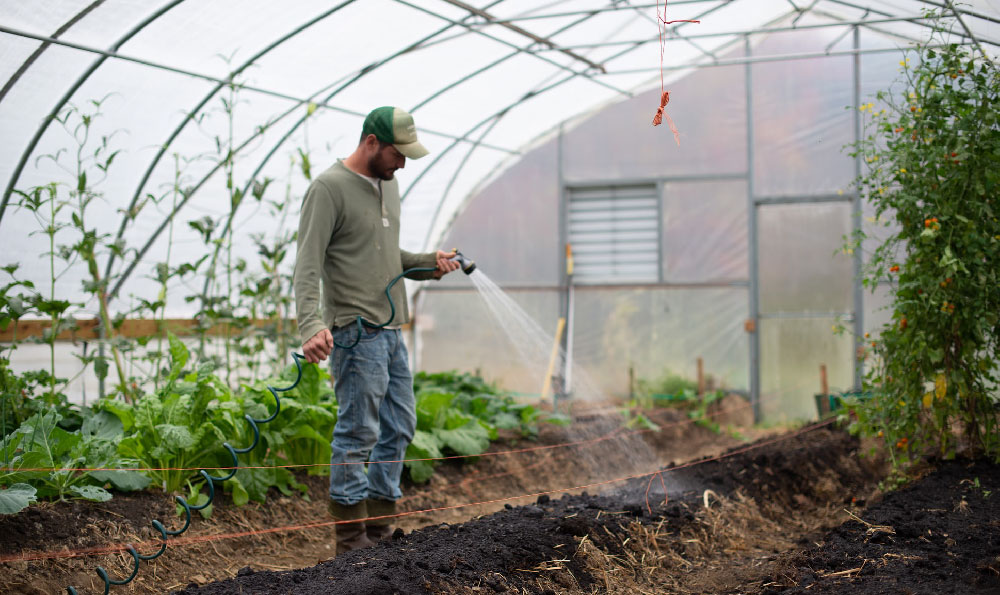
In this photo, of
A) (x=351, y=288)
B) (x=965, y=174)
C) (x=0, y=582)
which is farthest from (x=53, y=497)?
(x=965, y=174)

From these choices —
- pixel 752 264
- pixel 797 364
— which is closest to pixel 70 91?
pixel 752 264

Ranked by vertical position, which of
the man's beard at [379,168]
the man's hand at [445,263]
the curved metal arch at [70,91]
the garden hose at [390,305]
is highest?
the curved metal arch at [70,91]

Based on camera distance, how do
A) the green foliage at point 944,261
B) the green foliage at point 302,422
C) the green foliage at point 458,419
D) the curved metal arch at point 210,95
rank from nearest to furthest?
the green foliage at point 944,261, the green foliage at point 302,422, the green foliage at point 458,419, the curved metal arch at point 210,95

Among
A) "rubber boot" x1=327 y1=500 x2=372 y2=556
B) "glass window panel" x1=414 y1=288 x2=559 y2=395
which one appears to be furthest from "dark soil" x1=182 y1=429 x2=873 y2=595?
"glass window panel" x1=414 y1=288 x2=559 y2=395

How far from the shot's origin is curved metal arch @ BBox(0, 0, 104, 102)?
13.2 feet

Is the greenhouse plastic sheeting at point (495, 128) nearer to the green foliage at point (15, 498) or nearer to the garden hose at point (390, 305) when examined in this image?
the garden hose at point (390, 305)

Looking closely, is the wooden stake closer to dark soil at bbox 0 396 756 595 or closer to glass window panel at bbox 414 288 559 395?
glass window panel at bbox 414 288 559 395

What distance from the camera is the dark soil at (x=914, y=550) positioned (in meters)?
2.38

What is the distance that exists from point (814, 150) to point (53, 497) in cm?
718

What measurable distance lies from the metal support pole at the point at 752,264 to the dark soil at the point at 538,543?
3461mm

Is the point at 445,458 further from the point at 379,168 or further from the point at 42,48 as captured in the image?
the point at 42,48

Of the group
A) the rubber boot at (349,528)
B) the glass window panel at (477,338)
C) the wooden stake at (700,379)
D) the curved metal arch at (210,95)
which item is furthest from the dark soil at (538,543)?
the glass window panel at (477,338)

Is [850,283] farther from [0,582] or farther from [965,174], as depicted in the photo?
[0,582]

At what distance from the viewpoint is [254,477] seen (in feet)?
11.8
